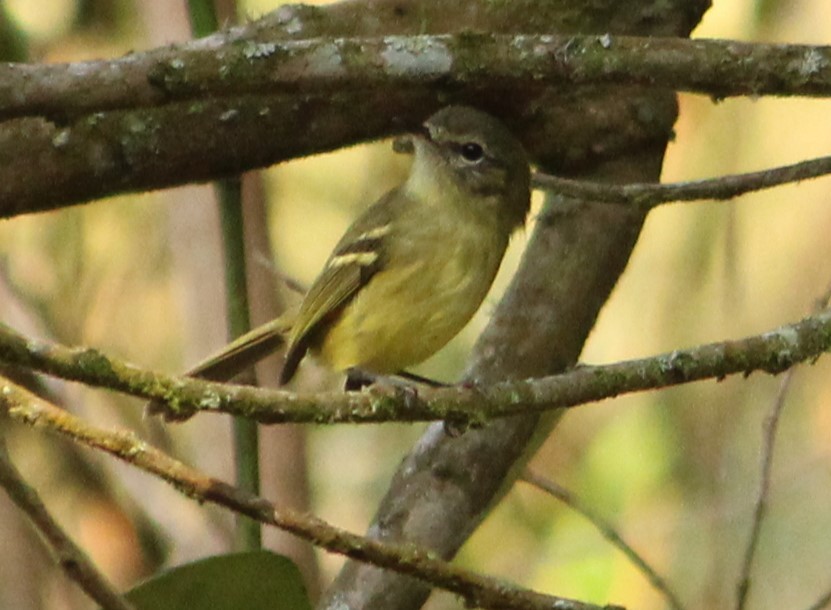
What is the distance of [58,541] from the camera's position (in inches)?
53.7

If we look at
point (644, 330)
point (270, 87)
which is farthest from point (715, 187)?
point (644, 330)

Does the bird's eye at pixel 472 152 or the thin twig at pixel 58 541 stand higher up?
the bird's eye at pixel 472 152

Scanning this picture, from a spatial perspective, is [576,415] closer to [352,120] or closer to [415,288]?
[415,288]

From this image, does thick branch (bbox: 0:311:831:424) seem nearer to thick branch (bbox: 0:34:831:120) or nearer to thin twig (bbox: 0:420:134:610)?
thin twig (bbox: 0:420:134:610)

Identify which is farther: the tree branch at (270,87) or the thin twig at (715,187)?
the thin twig at (715,187)

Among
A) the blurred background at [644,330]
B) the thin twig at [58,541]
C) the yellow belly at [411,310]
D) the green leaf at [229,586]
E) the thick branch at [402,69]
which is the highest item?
the blurred background at [644,330]

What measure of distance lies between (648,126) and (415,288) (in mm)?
522

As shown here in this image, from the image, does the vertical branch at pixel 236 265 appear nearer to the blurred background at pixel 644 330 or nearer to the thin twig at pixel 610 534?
the thin twig at pixel 610 534

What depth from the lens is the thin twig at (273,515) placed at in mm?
1271

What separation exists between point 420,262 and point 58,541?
118cm

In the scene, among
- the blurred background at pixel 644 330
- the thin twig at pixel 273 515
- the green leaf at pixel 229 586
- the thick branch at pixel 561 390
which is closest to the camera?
the thin twig at pixel 273 515

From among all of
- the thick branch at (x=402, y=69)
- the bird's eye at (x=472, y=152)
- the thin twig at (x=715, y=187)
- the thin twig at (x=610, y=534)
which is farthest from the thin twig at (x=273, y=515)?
the bird's eye at (x=472, y=152)

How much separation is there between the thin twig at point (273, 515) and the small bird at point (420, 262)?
0.99 meters

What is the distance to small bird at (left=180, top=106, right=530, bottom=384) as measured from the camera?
7.82 ft
